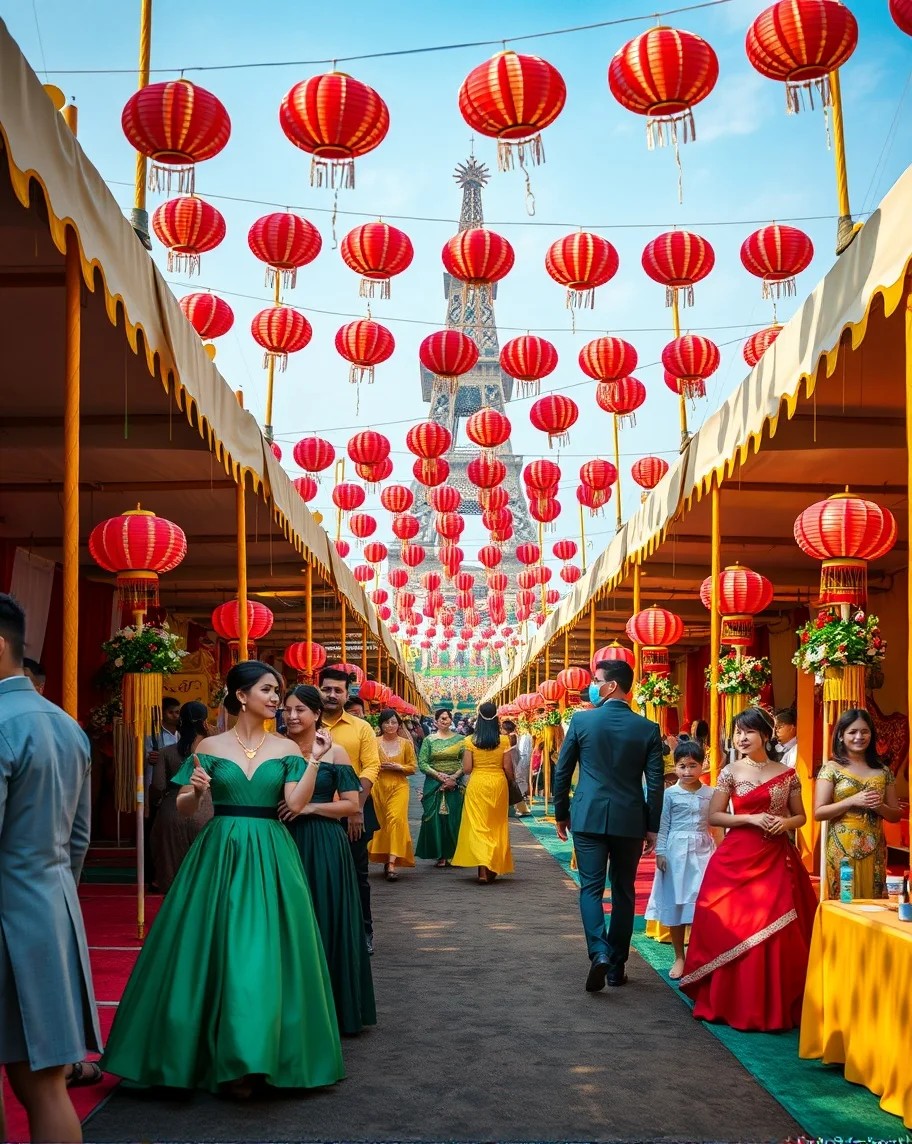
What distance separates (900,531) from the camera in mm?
12500

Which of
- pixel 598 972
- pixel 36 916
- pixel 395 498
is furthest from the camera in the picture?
pixel 395 498

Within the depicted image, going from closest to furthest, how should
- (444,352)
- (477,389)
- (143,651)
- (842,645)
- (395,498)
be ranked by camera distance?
(842,645), (143,651), (444,352), (395,498), (477,389)

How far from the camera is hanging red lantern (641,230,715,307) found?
10.6 m

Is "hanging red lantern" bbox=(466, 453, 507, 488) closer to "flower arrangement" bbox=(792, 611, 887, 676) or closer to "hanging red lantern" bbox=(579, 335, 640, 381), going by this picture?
"hanging red lantern" bbox=(579, 335, 640, 381)

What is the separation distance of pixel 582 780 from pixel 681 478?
11.6 feet

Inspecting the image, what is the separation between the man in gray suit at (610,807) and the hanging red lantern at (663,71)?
3471mm

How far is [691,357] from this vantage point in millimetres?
11969

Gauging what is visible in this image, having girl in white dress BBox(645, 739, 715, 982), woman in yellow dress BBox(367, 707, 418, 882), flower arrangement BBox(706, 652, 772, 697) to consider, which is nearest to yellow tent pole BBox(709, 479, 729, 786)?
flower arrangement BBox(706, 652, 772, 697)

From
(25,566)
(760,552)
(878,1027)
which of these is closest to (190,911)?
(878,1027)

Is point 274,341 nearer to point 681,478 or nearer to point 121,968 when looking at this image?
point 681,478

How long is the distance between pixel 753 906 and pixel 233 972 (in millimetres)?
2739

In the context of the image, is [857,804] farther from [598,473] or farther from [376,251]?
[598,473]

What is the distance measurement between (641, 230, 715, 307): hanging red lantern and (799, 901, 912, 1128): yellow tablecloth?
6632 millimetres

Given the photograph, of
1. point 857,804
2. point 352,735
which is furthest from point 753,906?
point 352,735
